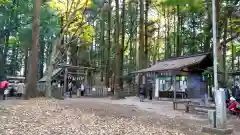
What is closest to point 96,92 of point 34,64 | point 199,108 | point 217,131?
point 34,64

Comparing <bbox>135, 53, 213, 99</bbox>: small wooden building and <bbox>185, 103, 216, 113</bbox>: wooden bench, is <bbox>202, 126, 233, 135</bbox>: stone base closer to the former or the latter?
<bbox>185, 103, 216, 113</bbox>: wooden bench

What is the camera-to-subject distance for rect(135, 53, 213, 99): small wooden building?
67.8ft

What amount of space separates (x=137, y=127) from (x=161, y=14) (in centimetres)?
3116

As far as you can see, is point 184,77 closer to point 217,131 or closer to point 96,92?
point 96,92

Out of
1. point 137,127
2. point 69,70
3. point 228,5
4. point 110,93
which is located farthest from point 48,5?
point 137,127

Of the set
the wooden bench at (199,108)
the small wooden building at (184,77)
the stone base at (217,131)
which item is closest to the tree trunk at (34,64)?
the wooden bench at (199,108)

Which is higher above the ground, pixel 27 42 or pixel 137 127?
pixel 27 42

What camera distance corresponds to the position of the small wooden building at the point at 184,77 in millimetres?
20672

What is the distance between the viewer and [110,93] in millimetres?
29828

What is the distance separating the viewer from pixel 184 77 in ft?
74.5

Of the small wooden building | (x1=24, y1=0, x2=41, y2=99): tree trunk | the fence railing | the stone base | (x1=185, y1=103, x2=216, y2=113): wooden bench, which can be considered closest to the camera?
the stone base

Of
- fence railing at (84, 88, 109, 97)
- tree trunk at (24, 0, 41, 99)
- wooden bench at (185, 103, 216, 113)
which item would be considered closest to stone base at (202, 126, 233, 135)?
wooden bench at (185, 103, 216, 113)

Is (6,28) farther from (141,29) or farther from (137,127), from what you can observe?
(137,127)

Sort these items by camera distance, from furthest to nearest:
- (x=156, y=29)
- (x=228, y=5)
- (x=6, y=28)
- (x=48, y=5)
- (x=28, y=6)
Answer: (x=156, y=29) → (x=6, y=28) → (x=28, y=6) → (x=48, y=5) → (x=228, y=5)
